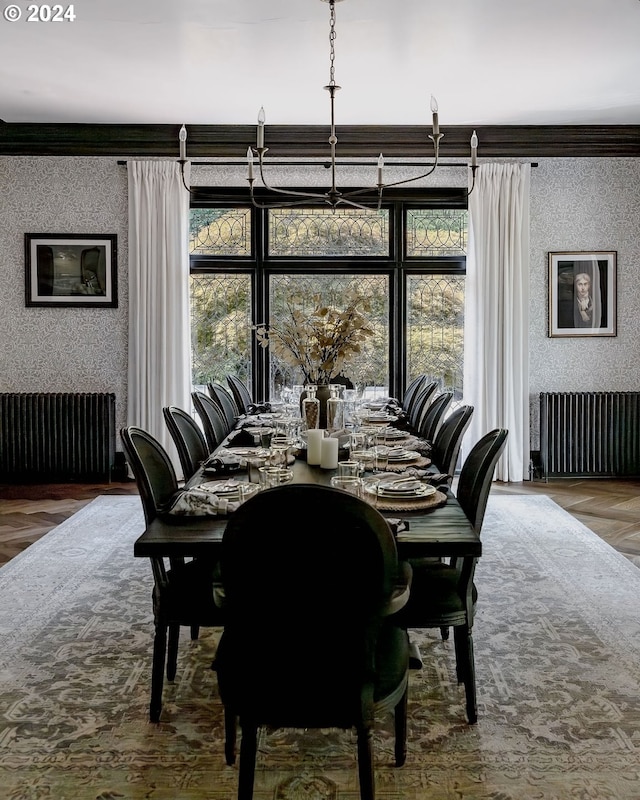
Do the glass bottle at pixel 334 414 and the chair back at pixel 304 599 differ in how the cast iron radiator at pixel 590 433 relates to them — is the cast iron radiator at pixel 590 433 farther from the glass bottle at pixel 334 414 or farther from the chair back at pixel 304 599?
the chair back at pixel 304 599

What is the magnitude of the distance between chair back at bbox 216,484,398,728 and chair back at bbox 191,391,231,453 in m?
2.50

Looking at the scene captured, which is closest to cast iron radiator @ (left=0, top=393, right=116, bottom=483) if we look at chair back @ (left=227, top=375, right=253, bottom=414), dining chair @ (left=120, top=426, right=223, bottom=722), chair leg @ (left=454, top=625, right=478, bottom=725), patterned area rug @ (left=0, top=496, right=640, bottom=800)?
chair back @ (left=227, top=375, right=253, bottom=414)

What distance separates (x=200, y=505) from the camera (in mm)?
2377

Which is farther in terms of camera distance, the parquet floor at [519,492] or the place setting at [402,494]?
the parquet floor at [519,492]

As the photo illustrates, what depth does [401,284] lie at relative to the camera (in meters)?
6.79

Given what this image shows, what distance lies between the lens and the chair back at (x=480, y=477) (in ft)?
8.04

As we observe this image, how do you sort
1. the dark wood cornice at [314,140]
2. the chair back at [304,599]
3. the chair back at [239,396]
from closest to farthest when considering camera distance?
the chair back at [304,599] → the chair back at [239,396] → the dark wood cornice at [314,140]

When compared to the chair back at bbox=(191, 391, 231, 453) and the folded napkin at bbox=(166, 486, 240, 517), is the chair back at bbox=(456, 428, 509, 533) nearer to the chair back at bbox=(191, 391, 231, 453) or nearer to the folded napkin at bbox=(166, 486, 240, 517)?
the folded napkin at bbox=(166, 486, 240, 517)

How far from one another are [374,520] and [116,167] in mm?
5705

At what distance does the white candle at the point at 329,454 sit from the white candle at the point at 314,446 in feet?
0.14

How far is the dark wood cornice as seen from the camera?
6.28 meters

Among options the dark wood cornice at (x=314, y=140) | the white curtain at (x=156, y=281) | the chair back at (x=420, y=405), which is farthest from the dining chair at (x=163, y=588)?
the dark wood cornice at (x=314, y=140)

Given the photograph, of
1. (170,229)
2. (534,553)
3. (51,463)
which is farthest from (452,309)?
(51,463)

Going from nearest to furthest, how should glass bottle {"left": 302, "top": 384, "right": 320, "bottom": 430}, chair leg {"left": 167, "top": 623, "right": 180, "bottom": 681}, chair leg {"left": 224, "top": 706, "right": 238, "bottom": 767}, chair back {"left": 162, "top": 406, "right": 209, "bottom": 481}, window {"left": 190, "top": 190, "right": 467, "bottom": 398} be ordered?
chair leg {"left": 224, "top": 706, "right": 238, "bottom": 767} → chair leg {"left": 167, "top": 623, "right": 180, "bottom": 681} → chair back {"left": 162, "top": 406, "right": 209, "bottom": 481} → glass bottle {"left": 302, "top": 384, "right": 320, "bottom": 430} → window {"left": 190, "top": 190, "right": 467, "bottom": 398}
